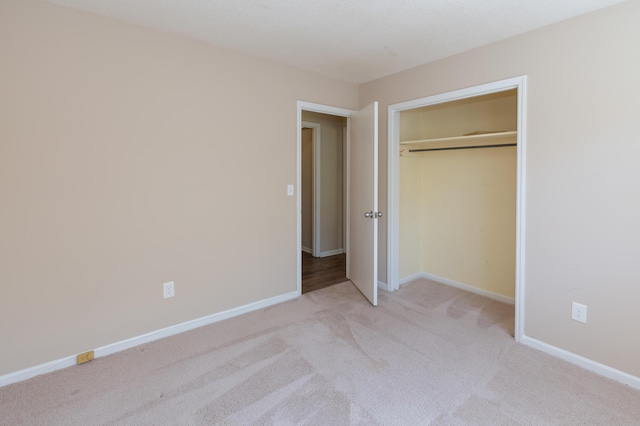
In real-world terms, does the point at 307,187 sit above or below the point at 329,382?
above

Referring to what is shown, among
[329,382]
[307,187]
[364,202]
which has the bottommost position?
[329,382]

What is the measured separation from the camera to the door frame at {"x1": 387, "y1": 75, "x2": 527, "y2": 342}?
2.38m

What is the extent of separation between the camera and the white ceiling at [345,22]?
78.4 inches

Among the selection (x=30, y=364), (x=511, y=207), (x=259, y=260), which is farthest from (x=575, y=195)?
(x=30, y=364)

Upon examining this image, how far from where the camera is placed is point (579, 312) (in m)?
2.18

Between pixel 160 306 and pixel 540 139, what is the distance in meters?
3.11

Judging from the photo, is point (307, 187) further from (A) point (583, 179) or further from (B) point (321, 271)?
(A) point (583, 179)

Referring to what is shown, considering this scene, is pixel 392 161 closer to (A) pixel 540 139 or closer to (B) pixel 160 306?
(A) pixel 540 139

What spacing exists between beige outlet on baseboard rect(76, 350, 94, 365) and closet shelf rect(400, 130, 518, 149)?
11.0 feet

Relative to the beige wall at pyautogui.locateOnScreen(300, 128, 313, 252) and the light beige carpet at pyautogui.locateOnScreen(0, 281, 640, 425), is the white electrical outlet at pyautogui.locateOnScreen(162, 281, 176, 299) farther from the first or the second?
the beige wall at pyautogui.locateOnScreen(300, 128, 313, 252)

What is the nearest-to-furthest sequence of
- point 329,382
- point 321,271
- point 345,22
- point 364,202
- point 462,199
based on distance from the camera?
point 329,382 < point 345,22 < point 364,202 < point 462,199 < point 321,271

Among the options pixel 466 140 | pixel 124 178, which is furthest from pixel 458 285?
pixel 124 178

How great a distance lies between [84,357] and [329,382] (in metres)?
1.67

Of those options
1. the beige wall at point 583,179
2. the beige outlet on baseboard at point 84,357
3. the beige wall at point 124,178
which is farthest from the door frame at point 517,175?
the beige outlet on baseboard at point 84,357
